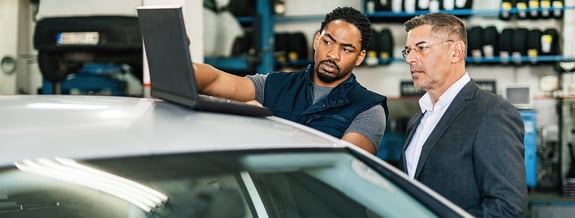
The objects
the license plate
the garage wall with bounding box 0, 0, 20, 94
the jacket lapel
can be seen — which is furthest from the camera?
the garage wall with bounding box 0, 0, 20, 94

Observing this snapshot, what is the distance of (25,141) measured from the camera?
1.49 meters

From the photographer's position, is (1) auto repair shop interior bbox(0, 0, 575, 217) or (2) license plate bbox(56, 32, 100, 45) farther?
(1) auto repair shop interior bbox(0, 0, 575, 217)

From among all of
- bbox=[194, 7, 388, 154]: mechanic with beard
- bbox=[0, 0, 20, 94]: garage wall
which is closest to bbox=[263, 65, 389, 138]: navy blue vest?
bbox=[194, 7, 388, 154]: mechanic with beard

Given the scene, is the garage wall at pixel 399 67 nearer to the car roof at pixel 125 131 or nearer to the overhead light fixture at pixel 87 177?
the car roof at pixel 125 131

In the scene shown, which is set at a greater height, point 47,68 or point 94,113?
point 94,113

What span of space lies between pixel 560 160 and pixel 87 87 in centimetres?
542

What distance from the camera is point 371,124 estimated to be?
9.11 ft

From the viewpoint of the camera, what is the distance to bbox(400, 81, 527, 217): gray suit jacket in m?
2.29

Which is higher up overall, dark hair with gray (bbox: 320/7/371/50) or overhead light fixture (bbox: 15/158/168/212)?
dark hair with gray (bbox: 320/7/371/50)

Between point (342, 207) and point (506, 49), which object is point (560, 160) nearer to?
point (506, 49)

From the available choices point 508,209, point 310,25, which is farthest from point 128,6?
point 508,209

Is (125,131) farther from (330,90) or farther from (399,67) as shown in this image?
(399,67)

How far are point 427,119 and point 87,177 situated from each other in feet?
4.49

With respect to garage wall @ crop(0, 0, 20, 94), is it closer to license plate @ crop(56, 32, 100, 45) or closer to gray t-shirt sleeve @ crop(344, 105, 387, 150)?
license plate @ crop(56, 32, 100, 45)
